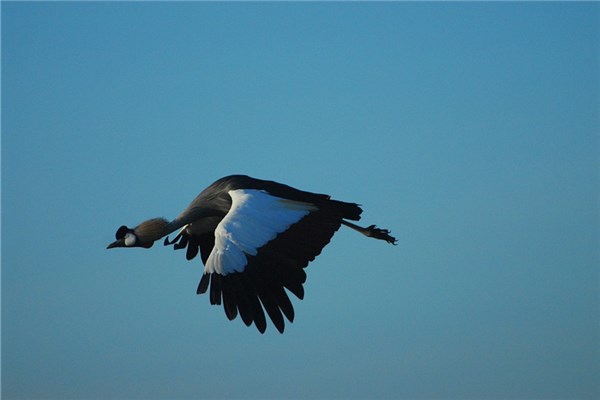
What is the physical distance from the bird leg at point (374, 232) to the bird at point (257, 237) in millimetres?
1642

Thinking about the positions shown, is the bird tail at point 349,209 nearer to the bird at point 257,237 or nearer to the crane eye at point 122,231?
the bird at point 257,237

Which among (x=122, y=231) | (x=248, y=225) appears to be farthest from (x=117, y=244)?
(x=248, y=225)

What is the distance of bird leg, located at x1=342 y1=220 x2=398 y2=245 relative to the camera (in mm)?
21844

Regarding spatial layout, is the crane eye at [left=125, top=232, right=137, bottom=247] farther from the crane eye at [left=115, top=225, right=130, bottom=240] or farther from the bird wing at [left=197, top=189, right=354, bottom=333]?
the bird wing at [left=197, top=189, right=354, bottom=333]

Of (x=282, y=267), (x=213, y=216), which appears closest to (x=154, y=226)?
(x=213, y=216)

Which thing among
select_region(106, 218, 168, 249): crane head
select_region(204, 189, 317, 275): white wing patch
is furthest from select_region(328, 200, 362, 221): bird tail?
select_region(106, 218, 168, 249): crane head

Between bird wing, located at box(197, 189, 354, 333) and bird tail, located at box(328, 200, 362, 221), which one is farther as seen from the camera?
bird tail, located at box(328, 200, 362, 221)

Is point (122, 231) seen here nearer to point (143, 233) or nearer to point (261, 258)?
point (143, 233)

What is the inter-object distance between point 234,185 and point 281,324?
357 cm

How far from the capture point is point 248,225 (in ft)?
60.7

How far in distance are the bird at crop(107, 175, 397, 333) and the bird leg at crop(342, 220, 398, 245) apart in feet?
5.39

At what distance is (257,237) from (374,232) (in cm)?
406

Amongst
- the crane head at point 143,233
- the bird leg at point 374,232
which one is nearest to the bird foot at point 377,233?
the bird leg at point 374,232

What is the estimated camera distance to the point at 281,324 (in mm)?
17469
